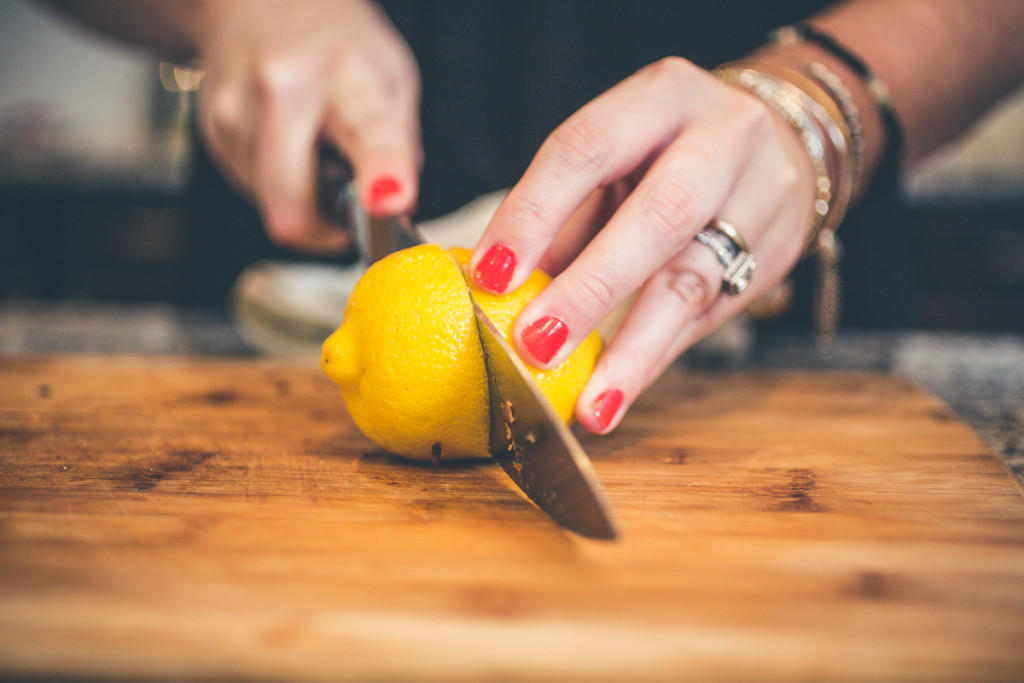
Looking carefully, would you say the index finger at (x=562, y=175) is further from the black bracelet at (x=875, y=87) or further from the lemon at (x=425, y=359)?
the black bracelet at (x=875, y=87)

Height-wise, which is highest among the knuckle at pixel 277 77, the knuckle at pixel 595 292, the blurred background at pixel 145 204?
the knuckle at pixel 277 77

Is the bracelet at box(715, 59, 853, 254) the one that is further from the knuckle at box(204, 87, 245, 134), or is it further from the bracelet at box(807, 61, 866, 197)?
the knuckle at box(204, 87, 245, 134)

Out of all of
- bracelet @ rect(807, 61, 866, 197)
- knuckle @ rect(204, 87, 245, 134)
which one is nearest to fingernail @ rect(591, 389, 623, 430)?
bracelet @ rect(807, 61, 866, 197)

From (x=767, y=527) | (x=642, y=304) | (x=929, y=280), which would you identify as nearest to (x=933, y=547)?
(x=767, y=527)

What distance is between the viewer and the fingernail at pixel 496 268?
692 millimetres

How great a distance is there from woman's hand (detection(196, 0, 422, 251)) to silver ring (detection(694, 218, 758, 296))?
0.42 metres

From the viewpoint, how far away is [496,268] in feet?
2.27

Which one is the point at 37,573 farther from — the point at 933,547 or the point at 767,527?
the point at 933,547

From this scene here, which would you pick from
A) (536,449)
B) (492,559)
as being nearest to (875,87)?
(536,449)

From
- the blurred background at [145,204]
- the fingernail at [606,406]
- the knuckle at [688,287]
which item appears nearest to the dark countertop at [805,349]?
the blurred background at [145,204]

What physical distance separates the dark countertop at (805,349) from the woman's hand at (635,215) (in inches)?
20.2

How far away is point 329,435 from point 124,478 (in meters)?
0.25

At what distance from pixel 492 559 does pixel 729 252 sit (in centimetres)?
49

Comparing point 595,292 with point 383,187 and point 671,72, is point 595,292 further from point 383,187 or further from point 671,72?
point 383,187
